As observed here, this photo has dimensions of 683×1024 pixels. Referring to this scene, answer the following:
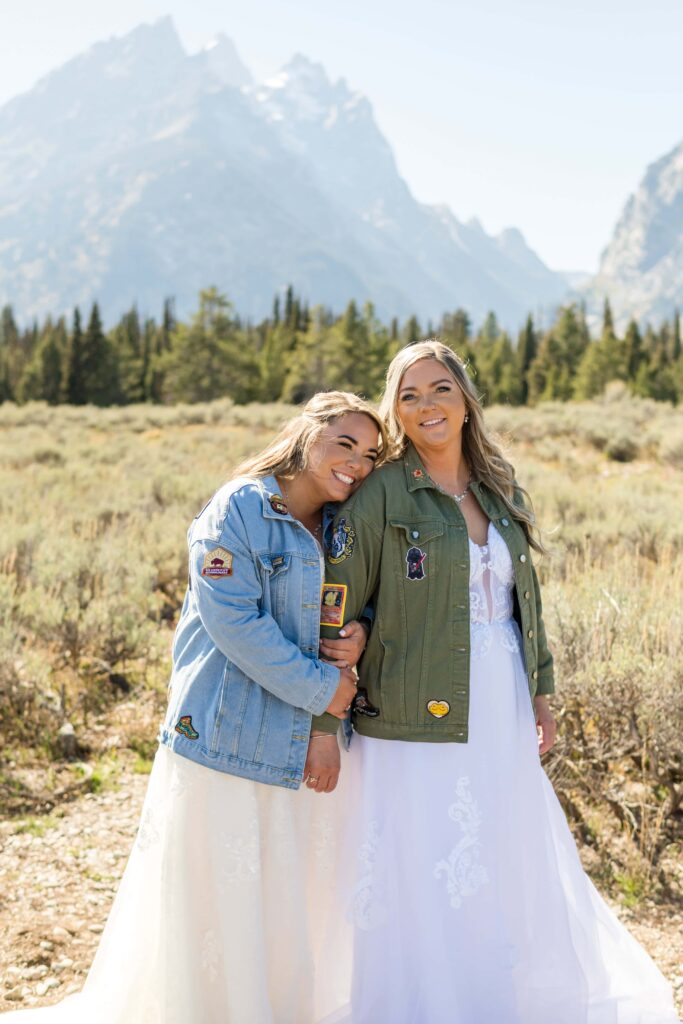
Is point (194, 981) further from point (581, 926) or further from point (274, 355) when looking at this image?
point (274, 355)

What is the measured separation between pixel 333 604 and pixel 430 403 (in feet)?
2.38

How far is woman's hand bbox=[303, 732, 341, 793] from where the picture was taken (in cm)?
244

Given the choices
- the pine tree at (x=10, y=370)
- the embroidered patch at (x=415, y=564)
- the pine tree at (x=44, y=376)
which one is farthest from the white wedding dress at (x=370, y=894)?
the pine tree at (x=10, y=370)

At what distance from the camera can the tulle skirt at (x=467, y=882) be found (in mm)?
2496

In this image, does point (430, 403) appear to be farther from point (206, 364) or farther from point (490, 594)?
point (206, 364)

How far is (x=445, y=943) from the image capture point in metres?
2.49

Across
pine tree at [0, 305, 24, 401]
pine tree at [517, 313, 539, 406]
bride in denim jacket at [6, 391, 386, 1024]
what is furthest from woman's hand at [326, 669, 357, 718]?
pine tree at [0, 305, 24, 401]

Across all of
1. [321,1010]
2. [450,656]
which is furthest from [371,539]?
[321,1010]

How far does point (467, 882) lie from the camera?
2.51 metres

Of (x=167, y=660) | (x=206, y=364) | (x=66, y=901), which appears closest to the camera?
(x=66, y=901)

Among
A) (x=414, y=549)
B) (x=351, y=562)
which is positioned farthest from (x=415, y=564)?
(x=351, y=562)

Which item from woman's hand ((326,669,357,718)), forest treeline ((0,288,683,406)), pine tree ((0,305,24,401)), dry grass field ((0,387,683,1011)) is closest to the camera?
woman's hand ((326,669,357,718))

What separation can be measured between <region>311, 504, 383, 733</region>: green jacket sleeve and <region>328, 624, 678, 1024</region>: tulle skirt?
337mm

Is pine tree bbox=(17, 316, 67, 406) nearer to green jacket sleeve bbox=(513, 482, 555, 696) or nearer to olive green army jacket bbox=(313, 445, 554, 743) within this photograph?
green jacket sleeve bbox=(513, 482, 555, 696)
